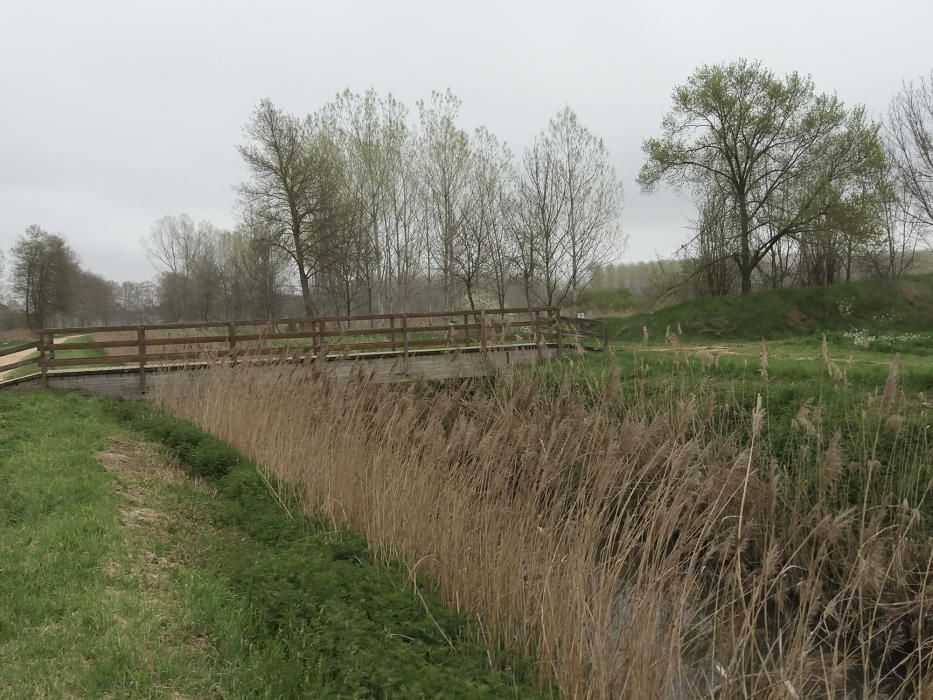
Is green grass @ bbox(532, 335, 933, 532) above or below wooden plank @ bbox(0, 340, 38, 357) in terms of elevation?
below

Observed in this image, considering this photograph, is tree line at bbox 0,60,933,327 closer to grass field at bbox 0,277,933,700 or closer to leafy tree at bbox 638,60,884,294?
leafy tree at bbox 638,60,884,294

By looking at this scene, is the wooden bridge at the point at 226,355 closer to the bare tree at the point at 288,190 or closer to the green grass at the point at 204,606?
the green grass at the point at 204,606

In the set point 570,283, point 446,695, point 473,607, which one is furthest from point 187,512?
point 570,283

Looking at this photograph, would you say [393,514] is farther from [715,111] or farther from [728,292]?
[728,292]

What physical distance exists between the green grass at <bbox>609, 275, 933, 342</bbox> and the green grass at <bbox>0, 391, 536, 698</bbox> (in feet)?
52.9

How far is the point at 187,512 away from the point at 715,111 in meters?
23.7

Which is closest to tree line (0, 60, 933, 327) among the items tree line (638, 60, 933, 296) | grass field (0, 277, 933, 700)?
tree line (638, 60, 933, 296)

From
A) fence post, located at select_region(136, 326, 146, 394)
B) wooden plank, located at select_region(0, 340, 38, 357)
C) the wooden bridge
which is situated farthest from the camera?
fence post, located at select_region(136, 326, 146, 394)

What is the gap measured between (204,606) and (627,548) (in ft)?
8.47

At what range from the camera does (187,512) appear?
18.0ft

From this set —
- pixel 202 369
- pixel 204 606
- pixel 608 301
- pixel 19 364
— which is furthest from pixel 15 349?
pixel 608 301

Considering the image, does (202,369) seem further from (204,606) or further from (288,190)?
(288,190)

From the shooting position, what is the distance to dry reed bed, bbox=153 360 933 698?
8.66ft

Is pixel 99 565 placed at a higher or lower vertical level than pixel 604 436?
lower
